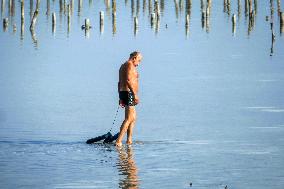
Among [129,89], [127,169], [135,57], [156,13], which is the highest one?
[135,57]

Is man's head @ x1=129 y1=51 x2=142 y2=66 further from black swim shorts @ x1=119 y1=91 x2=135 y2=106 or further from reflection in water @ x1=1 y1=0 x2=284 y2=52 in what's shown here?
reflection in water @ x1=1 y1=0 x2=284 y2=52

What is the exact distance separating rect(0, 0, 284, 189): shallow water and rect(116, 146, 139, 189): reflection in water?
16 millimetres

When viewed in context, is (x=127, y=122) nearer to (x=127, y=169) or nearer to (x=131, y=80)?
(x=131, y=80)

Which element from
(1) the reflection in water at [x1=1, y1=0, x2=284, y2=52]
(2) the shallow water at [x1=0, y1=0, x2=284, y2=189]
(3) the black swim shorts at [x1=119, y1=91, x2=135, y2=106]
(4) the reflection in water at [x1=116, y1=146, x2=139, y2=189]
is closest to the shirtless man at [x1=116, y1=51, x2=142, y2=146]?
(3) the black swim shorts at [x1=119, y1=91, x2=135, y2=106]

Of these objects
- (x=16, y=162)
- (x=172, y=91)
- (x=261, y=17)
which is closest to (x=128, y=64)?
(x=16, y=162)

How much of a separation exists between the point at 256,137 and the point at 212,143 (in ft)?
3.77

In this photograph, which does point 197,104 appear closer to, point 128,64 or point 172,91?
point 172,91

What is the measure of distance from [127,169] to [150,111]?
27.3 feet

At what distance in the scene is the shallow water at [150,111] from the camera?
580 inches

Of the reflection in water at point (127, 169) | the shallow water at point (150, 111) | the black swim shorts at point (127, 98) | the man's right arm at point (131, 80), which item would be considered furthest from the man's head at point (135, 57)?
the reflection in water at point (127, 169)

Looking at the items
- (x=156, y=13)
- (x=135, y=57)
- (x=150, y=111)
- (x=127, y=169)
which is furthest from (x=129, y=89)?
(x=156, y=13)

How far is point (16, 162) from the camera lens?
1563 cm

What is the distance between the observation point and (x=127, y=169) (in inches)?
592

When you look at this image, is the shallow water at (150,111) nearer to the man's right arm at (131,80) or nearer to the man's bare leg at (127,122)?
the man's bare leg at (127,122)
